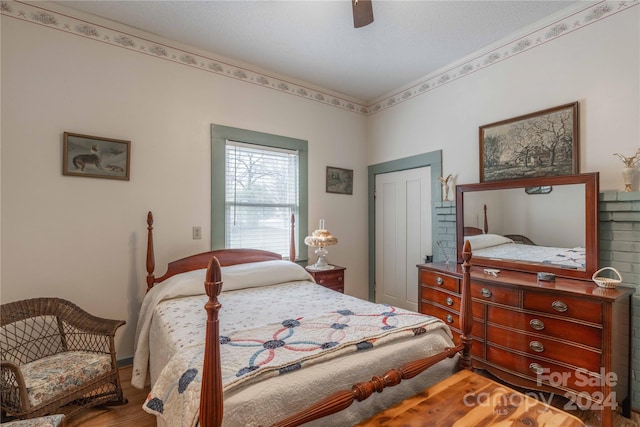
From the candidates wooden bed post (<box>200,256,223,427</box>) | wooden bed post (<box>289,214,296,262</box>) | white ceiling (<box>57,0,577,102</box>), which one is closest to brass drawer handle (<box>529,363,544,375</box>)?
wooden bed post (<box>200,256,223,427</box>)

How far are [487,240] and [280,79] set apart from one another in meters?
2.84

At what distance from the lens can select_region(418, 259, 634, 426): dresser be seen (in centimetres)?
179

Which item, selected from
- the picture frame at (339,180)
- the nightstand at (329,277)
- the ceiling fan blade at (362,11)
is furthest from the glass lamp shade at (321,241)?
the ceiling fan blade at (362,11)

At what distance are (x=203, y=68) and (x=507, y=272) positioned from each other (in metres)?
3.45

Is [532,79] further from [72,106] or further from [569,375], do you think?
[72,106]

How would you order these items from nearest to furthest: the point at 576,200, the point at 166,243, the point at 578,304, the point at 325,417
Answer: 1. the point at 325,417
2. the point at 578,304
3. the point at 576,200
4. the point at 166,243

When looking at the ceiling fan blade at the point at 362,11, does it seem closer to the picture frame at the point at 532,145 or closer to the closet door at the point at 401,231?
the picture frame at the point at 532,145

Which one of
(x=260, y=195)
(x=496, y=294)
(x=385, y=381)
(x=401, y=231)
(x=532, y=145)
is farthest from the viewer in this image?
(x=401, y=231)

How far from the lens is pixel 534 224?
250cm

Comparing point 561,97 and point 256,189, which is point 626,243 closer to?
point 561,97

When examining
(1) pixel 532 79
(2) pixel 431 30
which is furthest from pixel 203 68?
(1) pixel 532 79

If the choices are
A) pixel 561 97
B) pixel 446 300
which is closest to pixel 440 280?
pixel 446 300

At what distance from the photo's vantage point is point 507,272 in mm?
2516

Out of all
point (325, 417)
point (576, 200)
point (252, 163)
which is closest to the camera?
point (325, 417)
